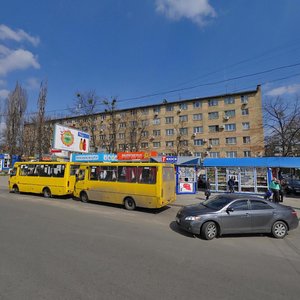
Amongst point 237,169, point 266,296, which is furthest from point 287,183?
point 266,296

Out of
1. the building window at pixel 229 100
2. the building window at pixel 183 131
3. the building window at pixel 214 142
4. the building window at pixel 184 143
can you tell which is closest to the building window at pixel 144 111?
the building window at pixel 183 131

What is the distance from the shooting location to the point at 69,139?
2862cm

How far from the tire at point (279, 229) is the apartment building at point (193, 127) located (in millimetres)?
41280

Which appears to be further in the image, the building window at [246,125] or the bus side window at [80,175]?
the building window at [246,125]

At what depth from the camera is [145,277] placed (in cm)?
474

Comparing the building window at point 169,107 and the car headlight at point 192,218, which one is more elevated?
the building window at point 169,107

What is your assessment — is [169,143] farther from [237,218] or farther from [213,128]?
[237,218]

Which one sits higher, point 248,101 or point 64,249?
point 248,101

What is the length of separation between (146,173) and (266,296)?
9227 millimetres

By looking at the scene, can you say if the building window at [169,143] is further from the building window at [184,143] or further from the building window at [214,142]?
the building window at [214,142]

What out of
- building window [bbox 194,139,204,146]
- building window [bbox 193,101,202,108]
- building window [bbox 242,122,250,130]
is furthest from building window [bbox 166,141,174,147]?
building window [bbox 242,122,250,130]

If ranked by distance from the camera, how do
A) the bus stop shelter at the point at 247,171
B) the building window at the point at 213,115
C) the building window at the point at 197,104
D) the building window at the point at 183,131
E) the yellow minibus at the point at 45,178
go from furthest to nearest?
the building window at the point at 183,131 < the building window at the point at 197,104 < the building window at the point at 213,115 < the bus stop shelter at the point at 247,171 < the yellow minibus at the point at 45,178

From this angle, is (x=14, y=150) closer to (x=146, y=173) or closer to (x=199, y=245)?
(x=146, y=173)

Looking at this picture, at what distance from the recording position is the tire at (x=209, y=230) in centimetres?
808
